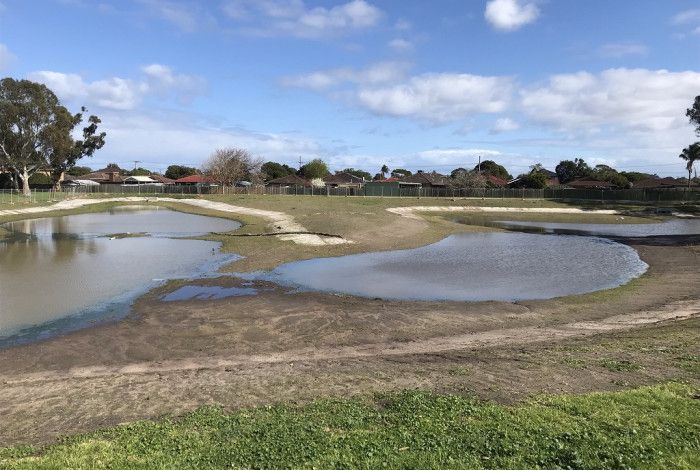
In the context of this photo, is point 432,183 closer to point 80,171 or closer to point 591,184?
point 591,184

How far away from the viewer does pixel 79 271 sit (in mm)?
23891

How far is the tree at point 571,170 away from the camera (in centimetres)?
15800

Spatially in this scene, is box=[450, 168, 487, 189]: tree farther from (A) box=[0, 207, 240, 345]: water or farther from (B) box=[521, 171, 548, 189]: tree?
(A) box=[0, 207, 240, 345]: water

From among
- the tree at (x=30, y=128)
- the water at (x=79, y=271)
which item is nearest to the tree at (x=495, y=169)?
the tree at (x=30, y=128)

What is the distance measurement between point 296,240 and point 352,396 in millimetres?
24631

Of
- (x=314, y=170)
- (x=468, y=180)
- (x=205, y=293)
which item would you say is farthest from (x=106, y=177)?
(x=205, y=293)

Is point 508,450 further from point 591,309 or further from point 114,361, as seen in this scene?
point 591,309

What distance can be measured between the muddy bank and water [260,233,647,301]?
1.93 metres

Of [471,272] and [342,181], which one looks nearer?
[471,272]

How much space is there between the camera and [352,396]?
8.48 m

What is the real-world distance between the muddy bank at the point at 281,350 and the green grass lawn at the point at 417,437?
0.94 metres

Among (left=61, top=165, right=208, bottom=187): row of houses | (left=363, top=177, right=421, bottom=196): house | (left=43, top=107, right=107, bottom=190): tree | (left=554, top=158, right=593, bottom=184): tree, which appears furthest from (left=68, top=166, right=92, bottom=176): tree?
(left=554, top=158, right=593, bottom=184): tree

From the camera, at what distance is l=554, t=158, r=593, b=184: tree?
518ft

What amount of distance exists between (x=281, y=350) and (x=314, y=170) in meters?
132
